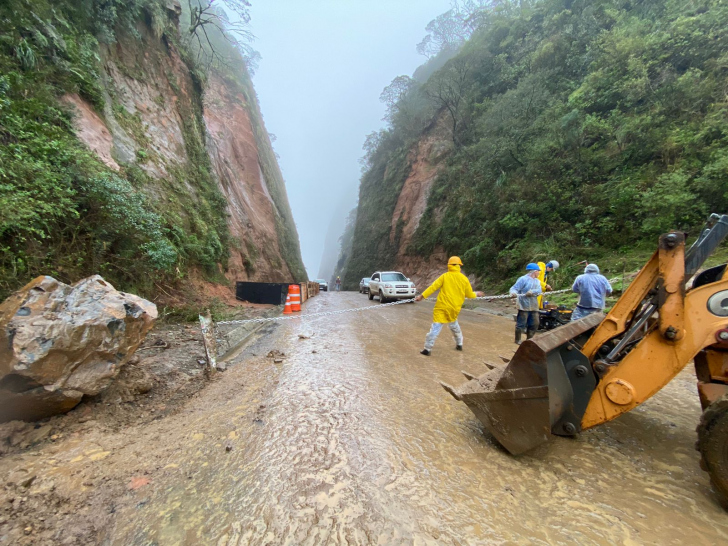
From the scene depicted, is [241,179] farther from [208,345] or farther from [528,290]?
[528,290]

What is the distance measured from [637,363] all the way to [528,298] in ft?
13.6

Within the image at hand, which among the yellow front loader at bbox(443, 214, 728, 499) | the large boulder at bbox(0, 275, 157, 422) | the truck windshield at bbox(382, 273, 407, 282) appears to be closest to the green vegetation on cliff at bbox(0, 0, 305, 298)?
the large boulder at bbox(0, 275, 157, 422)

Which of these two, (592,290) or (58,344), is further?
(592,290)

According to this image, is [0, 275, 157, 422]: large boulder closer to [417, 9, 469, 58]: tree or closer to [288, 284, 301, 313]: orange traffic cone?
[288, 284, 301, 313]: orange traffic cone

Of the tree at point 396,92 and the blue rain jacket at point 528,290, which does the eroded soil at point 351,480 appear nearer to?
the blue rain jacket at point 528,290

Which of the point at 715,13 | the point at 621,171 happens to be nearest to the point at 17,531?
the point at 621,171

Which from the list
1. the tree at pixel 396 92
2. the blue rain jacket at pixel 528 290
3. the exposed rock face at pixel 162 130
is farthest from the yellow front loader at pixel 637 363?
the tree at pixel 396 92

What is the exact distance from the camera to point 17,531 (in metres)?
1.78

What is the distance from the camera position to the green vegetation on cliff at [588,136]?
10.1 metres

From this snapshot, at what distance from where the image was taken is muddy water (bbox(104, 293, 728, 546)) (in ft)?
5.96

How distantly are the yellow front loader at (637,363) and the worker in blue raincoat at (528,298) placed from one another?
3655 millimetres

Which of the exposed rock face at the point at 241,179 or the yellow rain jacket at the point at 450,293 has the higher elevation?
the exposed rock face at the point at 241,179

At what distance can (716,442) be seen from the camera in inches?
75.0

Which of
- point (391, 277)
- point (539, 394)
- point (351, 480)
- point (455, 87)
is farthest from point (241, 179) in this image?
point (539, 394)
